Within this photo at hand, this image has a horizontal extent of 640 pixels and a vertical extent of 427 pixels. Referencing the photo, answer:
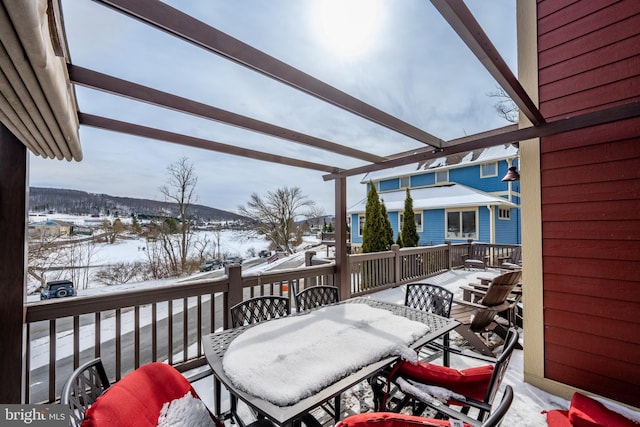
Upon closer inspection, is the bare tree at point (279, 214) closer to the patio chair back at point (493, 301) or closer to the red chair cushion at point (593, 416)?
the patio chair back at point (493, 301)

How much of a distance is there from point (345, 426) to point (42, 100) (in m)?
2.00

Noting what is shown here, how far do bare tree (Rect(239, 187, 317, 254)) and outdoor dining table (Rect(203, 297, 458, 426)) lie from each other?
1558cm

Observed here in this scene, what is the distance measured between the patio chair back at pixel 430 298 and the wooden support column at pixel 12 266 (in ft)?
11.3

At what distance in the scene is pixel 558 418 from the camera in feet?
6.82

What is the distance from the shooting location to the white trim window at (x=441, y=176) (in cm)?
1521

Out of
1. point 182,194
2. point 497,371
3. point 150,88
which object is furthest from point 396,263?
point 182,194

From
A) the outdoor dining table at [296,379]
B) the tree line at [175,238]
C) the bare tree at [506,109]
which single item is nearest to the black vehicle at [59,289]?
the outdoor dining table at [296,379]

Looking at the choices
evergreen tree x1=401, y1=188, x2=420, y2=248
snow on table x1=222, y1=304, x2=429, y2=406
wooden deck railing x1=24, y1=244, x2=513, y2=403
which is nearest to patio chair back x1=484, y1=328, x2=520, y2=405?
snow on table x1=222, y1=304, x2=429, y2=406

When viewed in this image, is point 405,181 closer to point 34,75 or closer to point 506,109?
point 506,109

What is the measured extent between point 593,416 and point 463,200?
11.1 metres

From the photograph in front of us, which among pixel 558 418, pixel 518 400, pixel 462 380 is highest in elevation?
pixel 462 380

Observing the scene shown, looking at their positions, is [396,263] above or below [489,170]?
below

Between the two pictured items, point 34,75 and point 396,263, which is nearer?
point 34,75

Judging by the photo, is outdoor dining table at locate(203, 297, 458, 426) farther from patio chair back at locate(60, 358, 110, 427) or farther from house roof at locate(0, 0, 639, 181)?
house roof at locate(0, 0, 639, 181)
